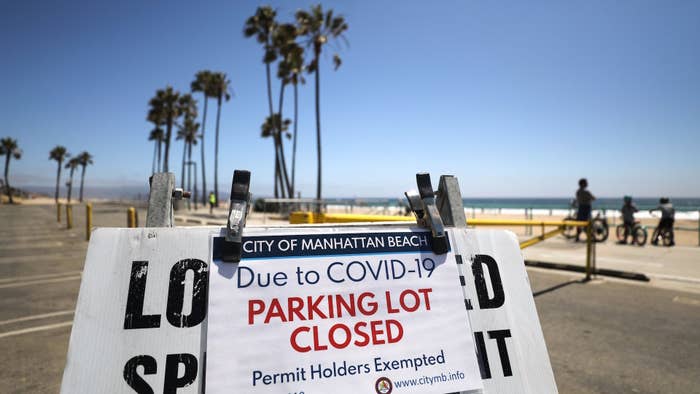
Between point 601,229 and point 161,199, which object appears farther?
point 601,229

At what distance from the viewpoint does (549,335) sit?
4215 millimetres

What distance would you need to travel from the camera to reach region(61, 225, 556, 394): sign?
51.6 inches

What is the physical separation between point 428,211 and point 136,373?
125cm

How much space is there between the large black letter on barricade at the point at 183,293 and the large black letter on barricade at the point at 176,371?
0.36 ft

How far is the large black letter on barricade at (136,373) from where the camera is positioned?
1296mm

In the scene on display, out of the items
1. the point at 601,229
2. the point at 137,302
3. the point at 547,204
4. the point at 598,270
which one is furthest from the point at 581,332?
the point at 547,204

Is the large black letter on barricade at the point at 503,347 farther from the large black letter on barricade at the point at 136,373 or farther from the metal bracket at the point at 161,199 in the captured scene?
the metal bracket at the point at 161,199

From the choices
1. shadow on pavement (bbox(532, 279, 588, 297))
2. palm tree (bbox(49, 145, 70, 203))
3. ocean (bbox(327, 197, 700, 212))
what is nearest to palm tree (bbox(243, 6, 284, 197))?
ocean (bbox(327, 197, 700, 212))

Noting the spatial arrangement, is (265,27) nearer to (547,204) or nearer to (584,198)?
(584,198)

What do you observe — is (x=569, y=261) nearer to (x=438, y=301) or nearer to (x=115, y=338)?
(x=438, y=301)

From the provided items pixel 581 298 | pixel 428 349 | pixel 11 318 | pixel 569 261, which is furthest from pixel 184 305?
pixel 569 261

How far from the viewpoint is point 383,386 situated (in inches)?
53.9

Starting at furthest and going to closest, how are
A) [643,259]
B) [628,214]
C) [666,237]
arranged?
[628,214]
[666,237]
[643,259]

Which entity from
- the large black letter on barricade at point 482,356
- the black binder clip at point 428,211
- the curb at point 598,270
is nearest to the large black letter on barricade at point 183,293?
the black binder clip at point 428,211
